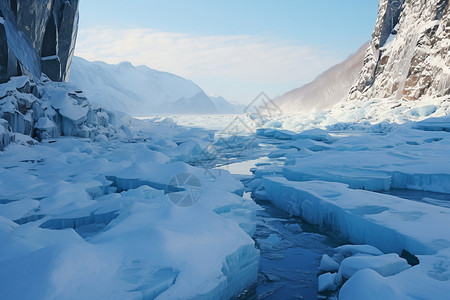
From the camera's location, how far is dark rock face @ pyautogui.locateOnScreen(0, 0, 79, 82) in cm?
1215

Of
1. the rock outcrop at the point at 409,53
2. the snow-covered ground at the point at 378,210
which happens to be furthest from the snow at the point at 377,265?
the rock outcrop at the point at 409,53

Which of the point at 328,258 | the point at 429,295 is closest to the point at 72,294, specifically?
the point at 429,295

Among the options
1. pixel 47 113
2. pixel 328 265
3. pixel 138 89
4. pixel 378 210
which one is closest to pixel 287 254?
pixel 328 265

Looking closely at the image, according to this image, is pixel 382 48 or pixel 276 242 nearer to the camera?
pixel 276 242

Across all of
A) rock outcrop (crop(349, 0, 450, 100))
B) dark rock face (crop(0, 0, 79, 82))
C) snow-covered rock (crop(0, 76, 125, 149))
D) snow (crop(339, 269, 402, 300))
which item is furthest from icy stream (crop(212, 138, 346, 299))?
rock outcrop (crop(349, 0, 450, 100))

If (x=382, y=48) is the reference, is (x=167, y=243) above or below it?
below

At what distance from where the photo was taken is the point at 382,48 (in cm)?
3189

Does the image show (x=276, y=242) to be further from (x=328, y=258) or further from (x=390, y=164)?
(x=390, y=164)

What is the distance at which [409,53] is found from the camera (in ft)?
84.6

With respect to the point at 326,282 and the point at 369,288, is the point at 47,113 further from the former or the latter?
the point at 369,288

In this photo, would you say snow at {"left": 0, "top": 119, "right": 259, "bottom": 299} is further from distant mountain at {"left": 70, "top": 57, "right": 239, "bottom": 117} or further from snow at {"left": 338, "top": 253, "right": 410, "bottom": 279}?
distant mountain at {"left": 70, "top": 57, "right": 239, "bottom": 117}

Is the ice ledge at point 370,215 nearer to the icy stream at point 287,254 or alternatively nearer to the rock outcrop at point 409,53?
the icy stream at point 287,254

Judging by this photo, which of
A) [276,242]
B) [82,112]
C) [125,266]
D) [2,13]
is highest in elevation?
[2,13]

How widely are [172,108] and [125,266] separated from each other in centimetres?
9702
